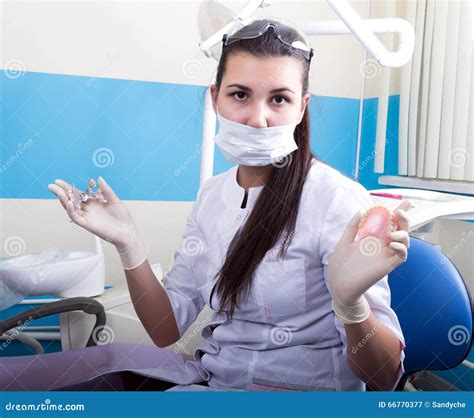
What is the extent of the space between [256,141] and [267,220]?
99 millimetres

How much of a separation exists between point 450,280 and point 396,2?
416 mm

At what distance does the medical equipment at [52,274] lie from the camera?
2.43 feet

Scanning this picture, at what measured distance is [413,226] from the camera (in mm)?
979

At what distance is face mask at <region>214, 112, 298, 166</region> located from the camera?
607mm

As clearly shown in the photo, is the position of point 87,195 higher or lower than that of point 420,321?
higher

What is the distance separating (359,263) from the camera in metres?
0.48

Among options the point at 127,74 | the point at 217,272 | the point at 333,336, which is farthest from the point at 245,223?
the point at 127,74

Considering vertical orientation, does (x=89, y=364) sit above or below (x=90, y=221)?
below

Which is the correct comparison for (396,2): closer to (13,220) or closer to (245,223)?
(245,223)
